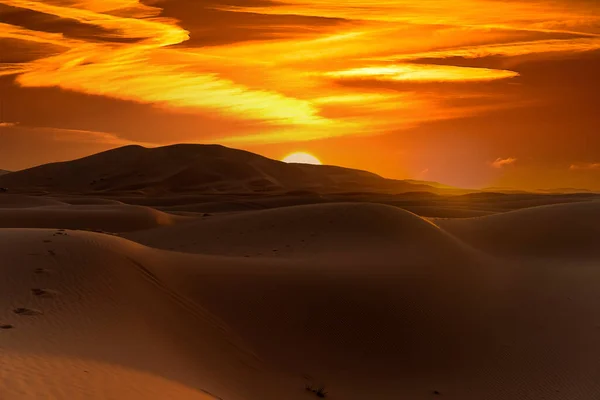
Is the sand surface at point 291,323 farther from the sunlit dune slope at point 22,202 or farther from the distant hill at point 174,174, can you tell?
the distant hill at point 174,174

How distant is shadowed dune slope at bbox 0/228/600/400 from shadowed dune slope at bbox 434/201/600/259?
6.64m

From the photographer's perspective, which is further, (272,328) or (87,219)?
(87,219)

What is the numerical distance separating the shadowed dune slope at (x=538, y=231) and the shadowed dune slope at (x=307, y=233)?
3106mm

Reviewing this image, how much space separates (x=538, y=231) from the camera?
25688 mm

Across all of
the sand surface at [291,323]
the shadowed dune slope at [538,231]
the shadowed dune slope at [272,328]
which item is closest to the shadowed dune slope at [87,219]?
the sand surface at [291,323]

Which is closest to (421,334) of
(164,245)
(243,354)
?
(243,354)

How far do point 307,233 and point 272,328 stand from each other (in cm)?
1032

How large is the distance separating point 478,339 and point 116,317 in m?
7.54

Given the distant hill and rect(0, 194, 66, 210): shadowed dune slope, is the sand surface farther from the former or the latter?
the distant hill

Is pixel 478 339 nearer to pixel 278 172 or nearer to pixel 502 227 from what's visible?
pixel 502 227

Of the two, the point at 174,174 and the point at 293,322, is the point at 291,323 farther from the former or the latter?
the point at 174,174

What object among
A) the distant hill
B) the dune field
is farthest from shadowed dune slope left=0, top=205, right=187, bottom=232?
the distant hill

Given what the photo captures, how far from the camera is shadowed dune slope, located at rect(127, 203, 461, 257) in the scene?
66.1ft

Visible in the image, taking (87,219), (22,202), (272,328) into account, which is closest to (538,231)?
(272,328)
